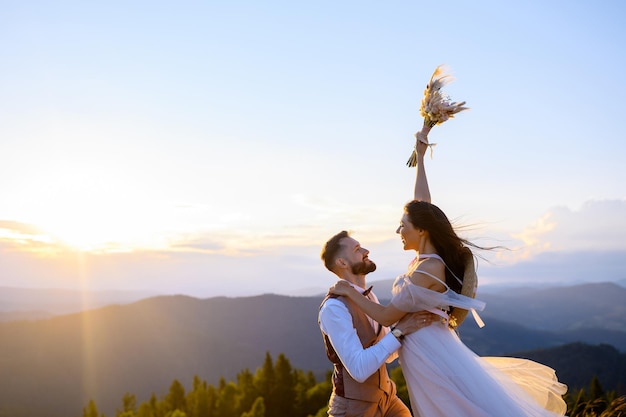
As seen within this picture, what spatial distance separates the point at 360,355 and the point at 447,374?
79cm

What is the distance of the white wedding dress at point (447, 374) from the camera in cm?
519

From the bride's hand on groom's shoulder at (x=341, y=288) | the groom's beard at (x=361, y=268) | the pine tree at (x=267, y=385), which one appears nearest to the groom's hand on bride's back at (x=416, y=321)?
the bride's hand on groom's shoulder at (x=341, y=288)

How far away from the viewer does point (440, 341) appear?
212 inches

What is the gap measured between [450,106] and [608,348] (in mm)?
183695

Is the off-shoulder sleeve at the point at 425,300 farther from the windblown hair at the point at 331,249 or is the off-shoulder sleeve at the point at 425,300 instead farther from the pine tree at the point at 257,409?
the pine tree at the point at 257,409

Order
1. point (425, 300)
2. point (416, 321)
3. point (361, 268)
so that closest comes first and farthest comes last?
point (425, 300)
point (416, 321)
point (361, 268)

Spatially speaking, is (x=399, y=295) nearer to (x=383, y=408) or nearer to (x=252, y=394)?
(x=383, y=408)

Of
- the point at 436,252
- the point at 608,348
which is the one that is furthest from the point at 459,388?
the point at 608,348

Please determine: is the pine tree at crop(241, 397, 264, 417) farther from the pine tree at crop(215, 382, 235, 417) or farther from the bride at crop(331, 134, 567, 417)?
the bride at crop(331, 134, 567, 417)

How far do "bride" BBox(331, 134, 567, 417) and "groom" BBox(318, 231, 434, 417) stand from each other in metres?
0.12

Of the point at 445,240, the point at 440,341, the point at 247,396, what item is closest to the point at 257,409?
the point at 247,396

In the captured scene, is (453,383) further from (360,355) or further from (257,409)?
(257,409)

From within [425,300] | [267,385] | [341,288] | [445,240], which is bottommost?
[267,385]

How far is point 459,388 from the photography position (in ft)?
17.1
